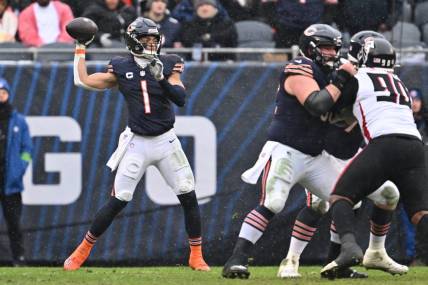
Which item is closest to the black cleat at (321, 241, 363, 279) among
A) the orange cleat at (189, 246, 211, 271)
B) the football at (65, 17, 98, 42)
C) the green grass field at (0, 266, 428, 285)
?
the green grass field at (0, 266, 428, 285)

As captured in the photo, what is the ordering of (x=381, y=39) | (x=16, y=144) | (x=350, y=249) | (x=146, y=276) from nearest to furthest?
1. (x=350, y=249)
2. (x=381, y=39)
3. (x=146, y=276)
4. (x=16, y=144)

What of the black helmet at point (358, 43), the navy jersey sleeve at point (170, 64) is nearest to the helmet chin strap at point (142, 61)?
the navy jersey sleeve at point (170, 64)

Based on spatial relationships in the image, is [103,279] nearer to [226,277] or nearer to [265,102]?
[226,277]

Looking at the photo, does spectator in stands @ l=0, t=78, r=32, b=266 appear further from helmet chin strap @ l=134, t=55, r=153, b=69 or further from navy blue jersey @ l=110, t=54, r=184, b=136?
helmet chin strap @ l=134, t=55, r=153, b=69

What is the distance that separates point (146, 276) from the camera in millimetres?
9297

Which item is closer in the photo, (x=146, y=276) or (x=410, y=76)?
(x=146, y=276)

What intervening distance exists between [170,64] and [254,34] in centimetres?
267

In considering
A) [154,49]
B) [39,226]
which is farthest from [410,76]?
[39,226]

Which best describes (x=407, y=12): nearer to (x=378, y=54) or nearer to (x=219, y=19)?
(x=219, y=19)

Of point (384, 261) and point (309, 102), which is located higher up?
point (309, 102)

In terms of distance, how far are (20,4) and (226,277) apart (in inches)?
192

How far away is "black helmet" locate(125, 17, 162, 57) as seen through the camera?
9617mm

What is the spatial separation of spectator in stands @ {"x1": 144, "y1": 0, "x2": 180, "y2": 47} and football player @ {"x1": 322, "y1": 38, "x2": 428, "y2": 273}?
394 cm

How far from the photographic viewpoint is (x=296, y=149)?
884 cm
